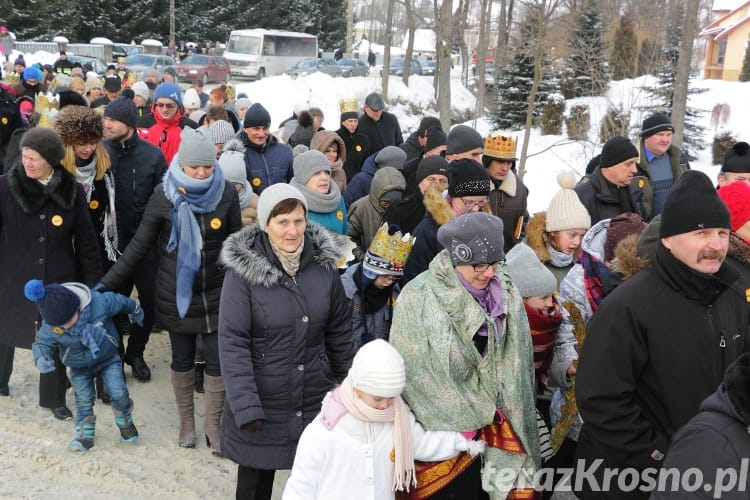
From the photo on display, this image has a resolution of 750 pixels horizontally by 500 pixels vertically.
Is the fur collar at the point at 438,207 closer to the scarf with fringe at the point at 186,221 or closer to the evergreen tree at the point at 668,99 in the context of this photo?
the scarf with fringe at the point at 186,221

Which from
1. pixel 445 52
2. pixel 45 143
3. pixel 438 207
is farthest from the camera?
pixel 445 52

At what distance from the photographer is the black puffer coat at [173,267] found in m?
4.88

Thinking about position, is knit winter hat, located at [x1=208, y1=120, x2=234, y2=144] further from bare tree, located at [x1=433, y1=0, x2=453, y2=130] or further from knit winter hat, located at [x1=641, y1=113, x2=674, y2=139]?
bare tree, located at [x1=433, y1=0, x2=453, y2=130]

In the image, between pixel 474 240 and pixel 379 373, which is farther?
pixel 474 240

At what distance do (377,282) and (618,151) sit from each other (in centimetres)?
210

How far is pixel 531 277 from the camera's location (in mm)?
3889

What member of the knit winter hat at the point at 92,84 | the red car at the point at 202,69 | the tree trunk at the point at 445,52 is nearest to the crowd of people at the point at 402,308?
the knit winter hat at the point at 92,84

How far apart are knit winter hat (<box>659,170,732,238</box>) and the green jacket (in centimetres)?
84

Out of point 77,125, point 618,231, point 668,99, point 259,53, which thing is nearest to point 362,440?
point 618,231

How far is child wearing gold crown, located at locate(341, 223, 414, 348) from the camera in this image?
4.45 meters

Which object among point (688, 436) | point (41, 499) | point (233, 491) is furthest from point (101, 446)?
point (688, 436)

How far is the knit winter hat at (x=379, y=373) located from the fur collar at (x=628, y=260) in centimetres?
125

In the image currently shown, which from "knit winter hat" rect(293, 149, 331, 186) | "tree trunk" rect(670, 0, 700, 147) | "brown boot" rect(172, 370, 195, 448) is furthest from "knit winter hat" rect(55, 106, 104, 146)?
"tree trunk" rect(670, 0, 700, 147)

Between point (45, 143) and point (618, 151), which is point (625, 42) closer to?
point (618, 151)
